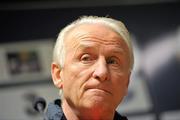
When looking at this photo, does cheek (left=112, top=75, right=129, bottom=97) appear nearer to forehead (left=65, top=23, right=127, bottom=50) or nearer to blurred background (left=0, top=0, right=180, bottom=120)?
forehead (left=65, top=23, right=127, bottom=50)

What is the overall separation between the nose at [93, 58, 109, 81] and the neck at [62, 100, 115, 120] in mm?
55

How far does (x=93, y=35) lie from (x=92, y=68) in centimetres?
7

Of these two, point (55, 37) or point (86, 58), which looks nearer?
A: point (86, 58)

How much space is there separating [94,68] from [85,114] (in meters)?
0.08

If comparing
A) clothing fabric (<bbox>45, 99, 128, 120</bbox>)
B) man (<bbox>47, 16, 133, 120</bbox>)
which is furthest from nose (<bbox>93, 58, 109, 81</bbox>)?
clothing fabric (<bbox>45, 99, 128, 120</bbox>)

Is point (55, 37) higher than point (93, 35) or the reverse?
the reverse

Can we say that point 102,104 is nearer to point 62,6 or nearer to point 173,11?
point 62,6

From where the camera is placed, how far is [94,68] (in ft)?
2.41

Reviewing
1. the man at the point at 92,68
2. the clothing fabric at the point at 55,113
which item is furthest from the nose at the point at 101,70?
the clothing fabric at the point at 55,113

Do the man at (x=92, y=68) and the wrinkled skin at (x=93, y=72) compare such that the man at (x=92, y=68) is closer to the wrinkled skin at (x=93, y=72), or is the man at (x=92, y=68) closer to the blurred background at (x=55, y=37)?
the wrinkled skin at (x=93, y=72)

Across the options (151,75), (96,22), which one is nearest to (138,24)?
(151,75)

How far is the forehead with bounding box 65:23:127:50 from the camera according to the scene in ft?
2.49

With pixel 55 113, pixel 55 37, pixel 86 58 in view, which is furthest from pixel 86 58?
pixel 55 37

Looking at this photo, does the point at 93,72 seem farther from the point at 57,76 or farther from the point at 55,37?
the point at 55,37
